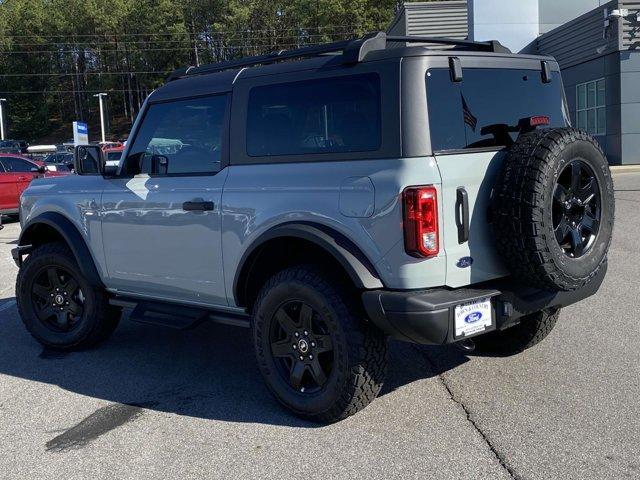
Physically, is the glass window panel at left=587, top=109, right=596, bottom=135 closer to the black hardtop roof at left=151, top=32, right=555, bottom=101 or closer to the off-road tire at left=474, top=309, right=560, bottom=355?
the off-road tire at left=474, top=309, right=560, bottom=355

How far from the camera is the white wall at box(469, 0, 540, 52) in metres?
28.7

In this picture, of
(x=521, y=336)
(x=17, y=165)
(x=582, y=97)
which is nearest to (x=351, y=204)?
(x=521, y=336)

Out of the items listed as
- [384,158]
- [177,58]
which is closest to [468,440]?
[384,158]

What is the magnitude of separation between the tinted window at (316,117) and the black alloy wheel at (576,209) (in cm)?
109

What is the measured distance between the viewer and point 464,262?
392 cm

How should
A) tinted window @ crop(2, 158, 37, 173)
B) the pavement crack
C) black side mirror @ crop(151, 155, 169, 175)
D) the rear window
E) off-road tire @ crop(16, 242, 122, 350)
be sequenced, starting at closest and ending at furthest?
the pavement crack, the rear window, black side mirror @ crop(151, 155, 169, 175), off-road tire @ crop(16, 242, 122, 350), tinted window @ crop(2, 158, 37, 173)

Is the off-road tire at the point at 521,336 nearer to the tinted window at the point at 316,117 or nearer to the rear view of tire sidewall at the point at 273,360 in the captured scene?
the rear view of tire sidewall at the point at 273,360

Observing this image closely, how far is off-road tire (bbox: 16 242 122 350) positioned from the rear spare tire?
333 cm

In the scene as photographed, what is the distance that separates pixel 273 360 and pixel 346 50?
1.89 m

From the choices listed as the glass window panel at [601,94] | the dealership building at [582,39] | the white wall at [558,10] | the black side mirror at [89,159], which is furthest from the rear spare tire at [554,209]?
the white wall at [558,10]

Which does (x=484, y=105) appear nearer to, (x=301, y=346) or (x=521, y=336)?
(x=301, y=346)

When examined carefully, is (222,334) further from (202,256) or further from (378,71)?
(378,71)

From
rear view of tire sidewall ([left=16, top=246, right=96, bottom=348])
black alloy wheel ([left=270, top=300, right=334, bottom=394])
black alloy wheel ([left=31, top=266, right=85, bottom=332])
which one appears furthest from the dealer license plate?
black alloy wheel ([left=31, top=266, right=85, bottom=332])

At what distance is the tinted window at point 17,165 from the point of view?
662 inches
